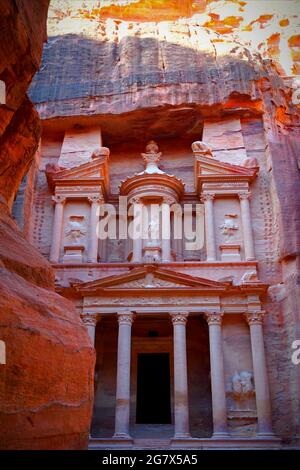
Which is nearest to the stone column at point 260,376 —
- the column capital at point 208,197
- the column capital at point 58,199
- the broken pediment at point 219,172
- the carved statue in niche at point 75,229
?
the column capital at point 208,197

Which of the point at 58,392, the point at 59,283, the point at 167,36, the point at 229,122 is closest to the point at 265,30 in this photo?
the point at 167,36

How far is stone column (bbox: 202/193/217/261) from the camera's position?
671 inches

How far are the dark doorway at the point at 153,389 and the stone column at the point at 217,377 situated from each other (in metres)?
2.32

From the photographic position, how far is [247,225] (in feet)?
56.9

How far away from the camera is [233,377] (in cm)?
1450

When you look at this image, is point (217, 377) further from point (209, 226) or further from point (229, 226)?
point (229, 226)

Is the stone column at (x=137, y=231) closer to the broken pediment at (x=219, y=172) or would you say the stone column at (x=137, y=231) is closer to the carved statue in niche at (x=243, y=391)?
the broken pediment at (x=219, y=172)

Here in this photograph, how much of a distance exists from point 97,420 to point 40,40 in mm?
12778

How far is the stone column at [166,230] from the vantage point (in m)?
17.2

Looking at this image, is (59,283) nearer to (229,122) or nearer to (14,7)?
Answer: (229,122)

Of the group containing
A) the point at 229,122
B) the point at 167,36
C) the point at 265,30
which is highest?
the point at 265,30

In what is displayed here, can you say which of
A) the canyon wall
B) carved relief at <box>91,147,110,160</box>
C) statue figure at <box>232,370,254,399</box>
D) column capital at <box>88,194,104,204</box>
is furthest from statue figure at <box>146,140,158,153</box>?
statue figure at <box>232,370,254,399</box>

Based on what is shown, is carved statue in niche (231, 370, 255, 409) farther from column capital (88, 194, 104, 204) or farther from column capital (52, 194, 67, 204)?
column capital (52, 194, 67, 204)

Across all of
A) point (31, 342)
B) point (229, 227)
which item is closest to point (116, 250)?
point (229, 227)
